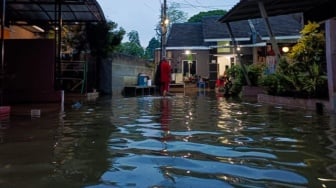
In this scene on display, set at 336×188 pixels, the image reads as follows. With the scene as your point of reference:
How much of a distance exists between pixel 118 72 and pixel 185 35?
1774 cm

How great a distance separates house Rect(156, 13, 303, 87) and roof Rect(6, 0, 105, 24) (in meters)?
20.4

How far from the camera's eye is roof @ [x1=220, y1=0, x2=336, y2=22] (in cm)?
1585

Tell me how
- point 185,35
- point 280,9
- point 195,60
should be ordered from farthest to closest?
point 185,35 < point 195,60 < point 280,9

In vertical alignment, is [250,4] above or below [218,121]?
above

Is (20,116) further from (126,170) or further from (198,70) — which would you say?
(198,70)

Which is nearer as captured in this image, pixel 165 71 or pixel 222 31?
pixel 165 71

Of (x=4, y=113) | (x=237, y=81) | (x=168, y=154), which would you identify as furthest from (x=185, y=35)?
(x=168, y=154)

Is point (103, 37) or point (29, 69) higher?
point (103, 37)

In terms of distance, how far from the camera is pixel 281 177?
13.1 feet

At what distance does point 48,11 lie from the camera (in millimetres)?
18547

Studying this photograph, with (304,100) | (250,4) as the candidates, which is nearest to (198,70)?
(250,4)

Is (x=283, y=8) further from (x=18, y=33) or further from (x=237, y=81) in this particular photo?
(x=18, y=33)

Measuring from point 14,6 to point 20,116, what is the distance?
8641 mm

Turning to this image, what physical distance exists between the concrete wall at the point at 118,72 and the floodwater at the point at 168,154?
1700 cm
